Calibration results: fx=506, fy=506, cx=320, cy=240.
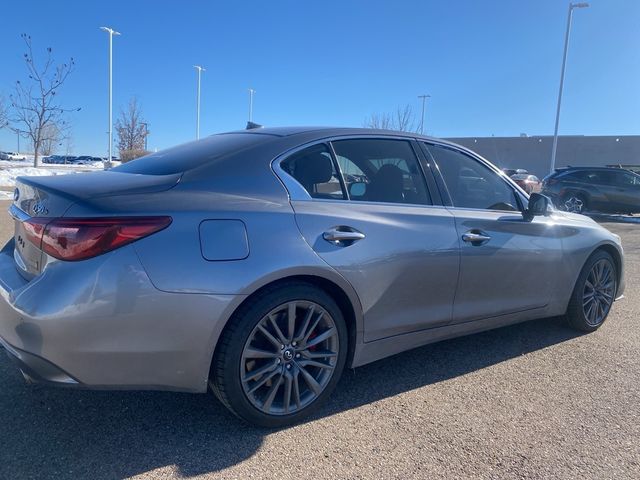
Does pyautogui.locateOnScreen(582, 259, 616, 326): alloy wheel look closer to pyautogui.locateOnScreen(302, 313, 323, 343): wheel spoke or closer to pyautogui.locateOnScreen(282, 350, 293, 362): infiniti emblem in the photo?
pyautogui.locateOnScreen(302, 313, 323, 343): wheel spoke

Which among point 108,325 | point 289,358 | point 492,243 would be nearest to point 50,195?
point 108,325

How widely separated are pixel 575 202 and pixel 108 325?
1743 cm

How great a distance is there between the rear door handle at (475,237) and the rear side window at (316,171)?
96 centimetres

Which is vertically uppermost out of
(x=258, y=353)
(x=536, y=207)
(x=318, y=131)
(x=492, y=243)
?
(x=318, y=131)

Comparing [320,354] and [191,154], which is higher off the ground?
[191,154]

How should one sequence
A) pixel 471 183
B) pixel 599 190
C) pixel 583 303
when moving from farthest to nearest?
pixel 599 190
pixel 583 303
pixel 471 183

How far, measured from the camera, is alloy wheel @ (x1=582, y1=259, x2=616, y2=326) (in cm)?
448

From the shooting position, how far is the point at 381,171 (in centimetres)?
340

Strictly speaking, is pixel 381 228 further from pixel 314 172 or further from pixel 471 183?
pixel 471 183

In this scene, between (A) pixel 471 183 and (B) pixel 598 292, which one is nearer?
(A) pixel 471 183

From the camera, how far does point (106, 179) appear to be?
2.76 meters

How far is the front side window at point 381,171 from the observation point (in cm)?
320

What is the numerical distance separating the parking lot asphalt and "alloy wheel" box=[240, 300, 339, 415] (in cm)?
19

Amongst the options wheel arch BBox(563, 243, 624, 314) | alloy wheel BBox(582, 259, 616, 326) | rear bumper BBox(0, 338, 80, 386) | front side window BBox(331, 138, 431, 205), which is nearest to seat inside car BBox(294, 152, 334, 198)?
front side window BBox(331, 138, 431, 205)
